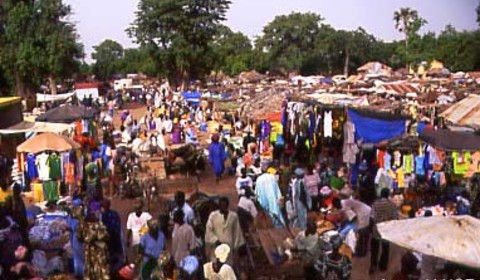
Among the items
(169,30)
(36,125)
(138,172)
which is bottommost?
(138,172)

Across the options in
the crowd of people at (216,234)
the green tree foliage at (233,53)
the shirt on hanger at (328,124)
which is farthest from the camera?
the green tree foliage at (233,53)

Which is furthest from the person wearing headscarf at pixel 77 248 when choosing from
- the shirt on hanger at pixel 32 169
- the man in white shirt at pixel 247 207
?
the shirt on hanger at pixel 32 169

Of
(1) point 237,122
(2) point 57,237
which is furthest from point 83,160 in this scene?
(1) point 237,122

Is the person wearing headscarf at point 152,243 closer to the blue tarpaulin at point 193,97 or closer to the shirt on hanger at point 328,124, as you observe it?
the shirt on hanger at point 328,124

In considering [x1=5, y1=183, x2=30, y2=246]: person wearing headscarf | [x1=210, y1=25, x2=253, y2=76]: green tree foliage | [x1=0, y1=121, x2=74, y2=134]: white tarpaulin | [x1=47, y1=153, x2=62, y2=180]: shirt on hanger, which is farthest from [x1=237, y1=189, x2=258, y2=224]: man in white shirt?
[x1=210, y1=25, x2=253, y2=76]: green tree foliage

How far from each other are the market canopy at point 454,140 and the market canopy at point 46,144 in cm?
695

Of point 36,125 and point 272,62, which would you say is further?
point 272,62

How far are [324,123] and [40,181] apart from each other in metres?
6.63

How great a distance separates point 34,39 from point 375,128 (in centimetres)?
2658

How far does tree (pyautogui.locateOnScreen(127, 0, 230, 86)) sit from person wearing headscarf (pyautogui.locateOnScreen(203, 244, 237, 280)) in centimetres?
4079

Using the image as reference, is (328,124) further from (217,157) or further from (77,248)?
(77,248)

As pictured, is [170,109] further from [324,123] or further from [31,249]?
[31,249]

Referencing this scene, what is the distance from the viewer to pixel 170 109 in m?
27.1

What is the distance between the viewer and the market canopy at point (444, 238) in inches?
181
